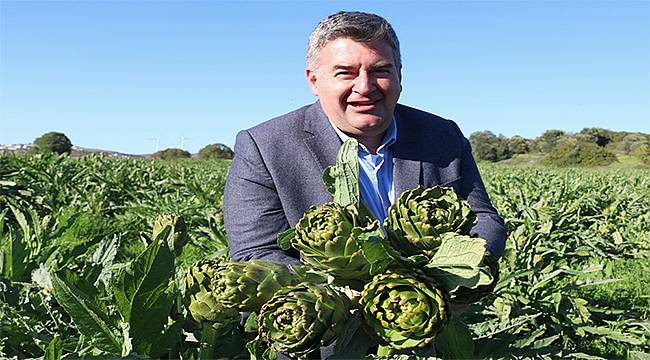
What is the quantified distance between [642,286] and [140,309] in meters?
5.09

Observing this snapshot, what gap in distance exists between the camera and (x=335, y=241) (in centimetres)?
73

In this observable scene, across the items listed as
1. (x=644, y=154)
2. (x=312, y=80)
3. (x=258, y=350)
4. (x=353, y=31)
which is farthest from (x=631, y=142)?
(x=258, y=350)

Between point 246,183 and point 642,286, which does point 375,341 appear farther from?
point 642,286

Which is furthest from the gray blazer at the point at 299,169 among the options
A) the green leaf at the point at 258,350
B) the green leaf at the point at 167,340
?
the green leaf at the point at 167,340

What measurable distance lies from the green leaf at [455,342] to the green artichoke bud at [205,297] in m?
0.27

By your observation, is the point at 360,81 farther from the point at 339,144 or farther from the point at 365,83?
the point at 339,144

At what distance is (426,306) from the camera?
2.32ft

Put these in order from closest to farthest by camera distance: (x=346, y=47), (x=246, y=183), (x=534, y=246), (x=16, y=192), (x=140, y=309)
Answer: (x=140, y=309)
(x=346, y=47)
(x=246, y=183)
(x=534, y=246)
(x=16, y=192)

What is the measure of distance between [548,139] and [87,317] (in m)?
58.1

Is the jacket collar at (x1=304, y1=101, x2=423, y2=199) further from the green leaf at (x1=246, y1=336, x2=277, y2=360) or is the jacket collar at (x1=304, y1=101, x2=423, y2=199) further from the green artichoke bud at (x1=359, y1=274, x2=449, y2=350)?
the green artichoke bud at (x1=359, y1=274, x2=449, y2=350)

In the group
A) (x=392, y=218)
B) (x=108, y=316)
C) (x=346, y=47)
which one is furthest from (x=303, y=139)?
(x=392, y=218)

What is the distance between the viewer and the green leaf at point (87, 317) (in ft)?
3.13

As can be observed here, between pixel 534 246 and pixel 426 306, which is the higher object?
pixel 426 306

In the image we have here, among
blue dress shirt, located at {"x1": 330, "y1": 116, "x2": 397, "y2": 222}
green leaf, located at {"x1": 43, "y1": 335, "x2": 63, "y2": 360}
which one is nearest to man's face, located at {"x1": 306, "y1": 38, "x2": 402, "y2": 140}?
blue dress shirt, located at {"x1": 330, "y1": 116, "x2": 397, "y2": 222}
